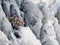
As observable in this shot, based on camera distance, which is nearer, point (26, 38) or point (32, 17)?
point (26, 38)

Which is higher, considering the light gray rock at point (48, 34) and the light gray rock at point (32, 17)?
the light gray rock at point (32, 17)

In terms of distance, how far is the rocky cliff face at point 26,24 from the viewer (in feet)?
59.6

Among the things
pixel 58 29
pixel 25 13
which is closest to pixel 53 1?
pixel 58 29

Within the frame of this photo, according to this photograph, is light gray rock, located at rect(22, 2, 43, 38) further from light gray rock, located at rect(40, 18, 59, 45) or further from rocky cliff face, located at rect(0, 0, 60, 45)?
light gray rock, located at rect(40, 18, 59, 45)

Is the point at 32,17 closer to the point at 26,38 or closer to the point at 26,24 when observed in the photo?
the point at 26,24

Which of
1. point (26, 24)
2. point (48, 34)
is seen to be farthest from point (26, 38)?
point (48, 34)

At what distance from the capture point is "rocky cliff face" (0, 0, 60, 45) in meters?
18.2

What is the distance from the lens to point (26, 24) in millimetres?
22344

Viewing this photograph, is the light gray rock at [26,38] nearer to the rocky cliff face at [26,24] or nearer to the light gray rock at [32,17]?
the rocky cliff face at [26,24]

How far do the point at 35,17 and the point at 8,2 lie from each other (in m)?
3.65

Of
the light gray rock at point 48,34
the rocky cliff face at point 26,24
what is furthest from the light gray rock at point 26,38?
the light gray rock at point 48,34

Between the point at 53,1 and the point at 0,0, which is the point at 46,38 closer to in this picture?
the point at 0,0

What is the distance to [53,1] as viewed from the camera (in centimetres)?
3375

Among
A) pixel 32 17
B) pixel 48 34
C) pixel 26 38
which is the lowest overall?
pixel 48 34
